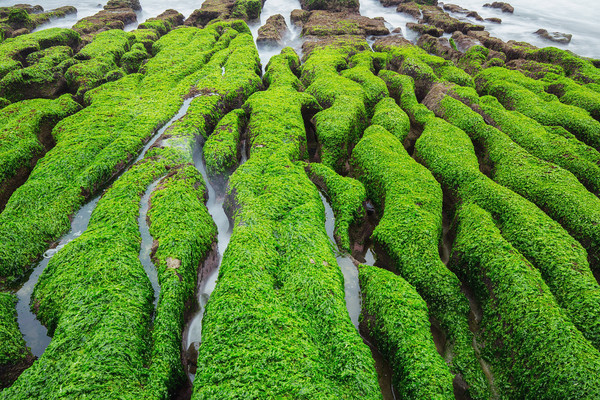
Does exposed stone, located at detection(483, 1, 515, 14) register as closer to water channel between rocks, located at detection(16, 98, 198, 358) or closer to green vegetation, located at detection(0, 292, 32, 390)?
water channel between rocks, located at detection(16, 98, 198, 358)

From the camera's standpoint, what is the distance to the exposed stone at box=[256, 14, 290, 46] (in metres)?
19.1

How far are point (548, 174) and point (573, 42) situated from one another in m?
23.7

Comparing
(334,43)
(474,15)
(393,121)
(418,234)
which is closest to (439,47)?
(334,43)

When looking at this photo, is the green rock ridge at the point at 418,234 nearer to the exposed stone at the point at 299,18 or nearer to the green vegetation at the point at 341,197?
the green vegetation at the point at 341,197

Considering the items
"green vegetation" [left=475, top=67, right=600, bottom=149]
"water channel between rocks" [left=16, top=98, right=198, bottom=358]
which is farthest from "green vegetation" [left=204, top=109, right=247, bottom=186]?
"green vegetation" [left=475, top=67, right=600, bottom=149]

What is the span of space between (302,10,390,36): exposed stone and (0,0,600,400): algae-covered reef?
29.2 ft

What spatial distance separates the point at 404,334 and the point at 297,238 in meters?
2.63

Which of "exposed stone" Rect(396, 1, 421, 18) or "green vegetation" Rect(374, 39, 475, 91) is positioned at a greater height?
"exposed stone" Rect(396, 1, 421, 18)

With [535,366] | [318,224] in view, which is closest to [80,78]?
[318,224]

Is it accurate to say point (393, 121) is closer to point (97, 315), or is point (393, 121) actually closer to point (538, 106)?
point (538, 106)

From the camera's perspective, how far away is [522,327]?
4.84 metres

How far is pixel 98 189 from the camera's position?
784 centimetres

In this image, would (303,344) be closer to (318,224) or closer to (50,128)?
(318,224)

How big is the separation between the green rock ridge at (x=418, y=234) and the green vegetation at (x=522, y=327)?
443 mm
